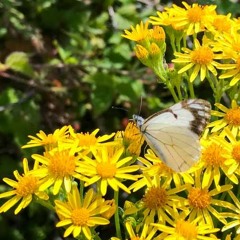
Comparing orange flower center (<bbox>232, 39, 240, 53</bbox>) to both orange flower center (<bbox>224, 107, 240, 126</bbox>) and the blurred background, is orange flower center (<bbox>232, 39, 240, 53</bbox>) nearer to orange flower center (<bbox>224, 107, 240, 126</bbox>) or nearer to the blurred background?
orange flower center (<bbox>224, 107, 240, 126</bbox>)

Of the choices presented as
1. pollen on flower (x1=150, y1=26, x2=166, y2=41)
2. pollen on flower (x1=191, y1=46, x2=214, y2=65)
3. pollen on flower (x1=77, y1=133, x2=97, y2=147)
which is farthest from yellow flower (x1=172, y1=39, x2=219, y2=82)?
pollen on flower (x1=77, y1=133, x2=97, y2=147)

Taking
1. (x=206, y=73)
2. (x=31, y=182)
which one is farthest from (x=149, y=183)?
(x=206, y=73)

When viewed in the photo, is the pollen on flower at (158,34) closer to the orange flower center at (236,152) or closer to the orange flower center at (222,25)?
the orange flower center at (222,25)

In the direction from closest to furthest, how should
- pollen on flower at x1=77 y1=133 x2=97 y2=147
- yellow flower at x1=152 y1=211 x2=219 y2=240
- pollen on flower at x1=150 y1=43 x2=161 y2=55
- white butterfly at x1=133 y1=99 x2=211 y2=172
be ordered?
yellow flower at x1=152 y1=211 x2=219 y2=240, white butterfly at x1=133 y1=99 x2=211 y2=172, pollen on flower at x1=77 y1=133 x2=97 y2=147, pollen on flower at x1=150 y1=43 x2=161 y2=55

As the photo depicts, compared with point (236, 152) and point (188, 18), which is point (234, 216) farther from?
point (188, 18)

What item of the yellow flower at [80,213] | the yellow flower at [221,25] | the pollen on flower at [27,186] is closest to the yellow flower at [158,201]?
the yellow flower at [80,213]

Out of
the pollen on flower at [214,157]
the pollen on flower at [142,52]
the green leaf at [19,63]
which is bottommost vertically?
the green leaf at [19,63]
